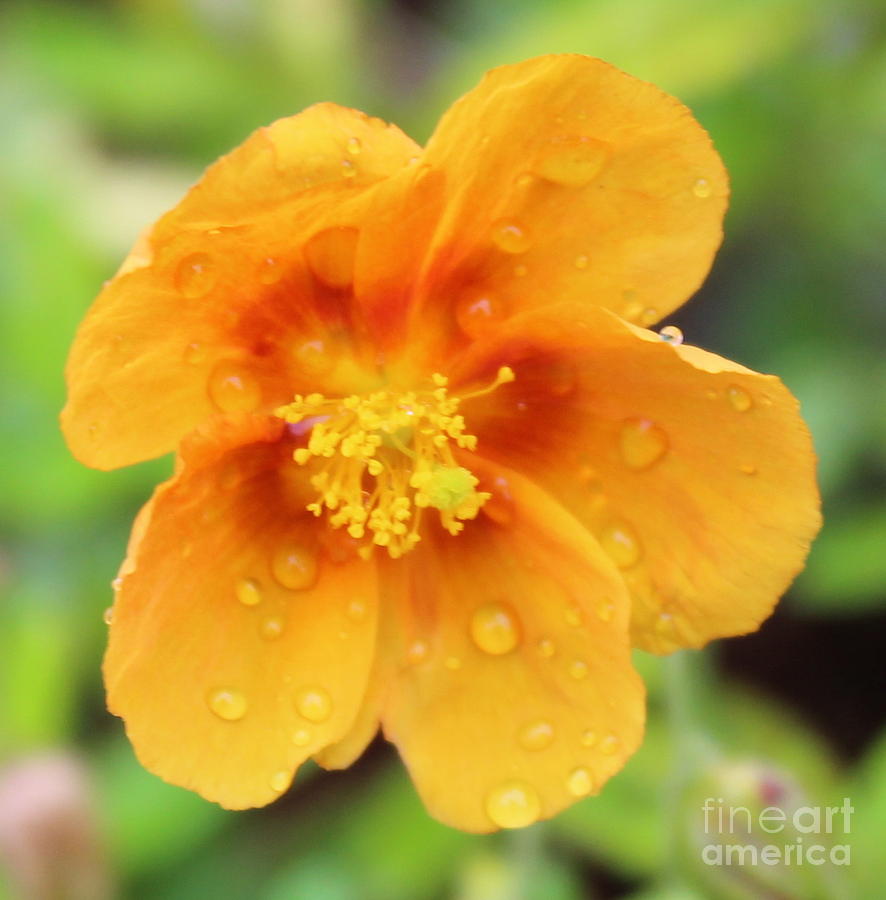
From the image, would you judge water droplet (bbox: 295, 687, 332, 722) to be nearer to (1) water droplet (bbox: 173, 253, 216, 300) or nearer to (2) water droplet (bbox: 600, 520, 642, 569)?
(2) water droplet (bbox: 600, 520, 642, 569)

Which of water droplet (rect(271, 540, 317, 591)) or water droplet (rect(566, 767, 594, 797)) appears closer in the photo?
water droplet (rect(566, 767, 594, 797))

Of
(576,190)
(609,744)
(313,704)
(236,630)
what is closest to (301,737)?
(313,704)

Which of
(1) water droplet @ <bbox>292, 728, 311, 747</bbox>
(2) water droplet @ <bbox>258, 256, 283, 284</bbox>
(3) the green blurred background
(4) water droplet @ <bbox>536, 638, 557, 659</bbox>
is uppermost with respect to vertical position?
(2) water droplet @ <bbox>258, 256, 283, 284</bbox>

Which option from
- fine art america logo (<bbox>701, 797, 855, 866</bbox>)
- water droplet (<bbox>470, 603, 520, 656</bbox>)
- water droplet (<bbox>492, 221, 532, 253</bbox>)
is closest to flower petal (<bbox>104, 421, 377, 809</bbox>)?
water droplet (<bbox>470, 603, 520, 656</bbox>)

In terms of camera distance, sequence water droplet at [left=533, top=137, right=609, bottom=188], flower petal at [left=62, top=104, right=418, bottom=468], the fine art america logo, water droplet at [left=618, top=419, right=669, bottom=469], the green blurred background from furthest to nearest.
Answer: the green blurred background < the fine art america logo < water droplet at [left=618, top=419, right=669, bottom=469] < water droplet at [left=533, top=137, right=609, bottom=188] < flower petal at [left=62, top=104, right=418, bottom=468]

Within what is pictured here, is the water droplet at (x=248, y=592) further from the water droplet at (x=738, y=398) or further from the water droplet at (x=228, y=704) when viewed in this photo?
the water droplet at (x=738, y=398)

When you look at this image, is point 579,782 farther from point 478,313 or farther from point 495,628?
point 478,313
